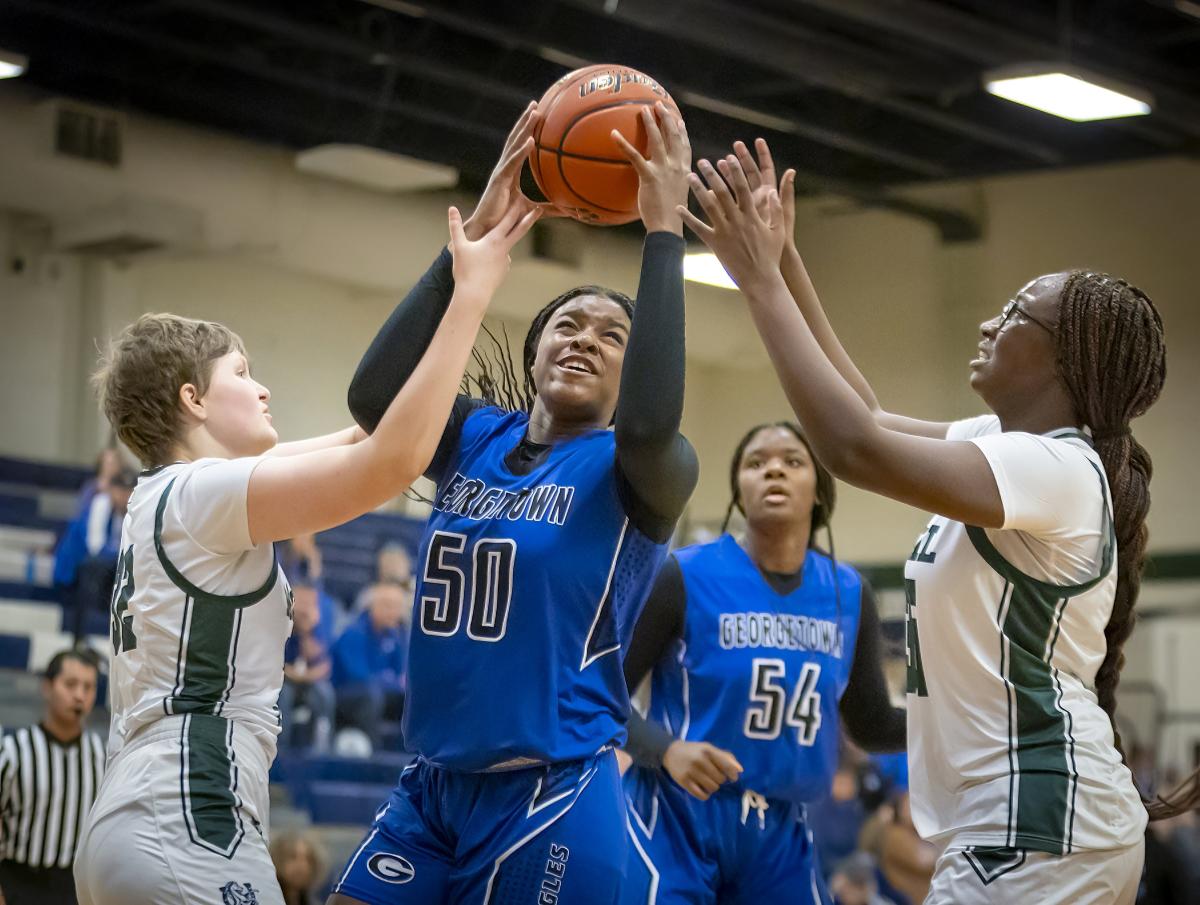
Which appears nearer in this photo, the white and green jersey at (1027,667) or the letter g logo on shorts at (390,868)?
the white and green jersey at (1027,667)

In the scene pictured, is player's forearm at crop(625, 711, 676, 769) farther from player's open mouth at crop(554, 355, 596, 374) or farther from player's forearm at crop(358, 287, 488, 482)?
player's forearm at crop(358, 287, 488, 482)

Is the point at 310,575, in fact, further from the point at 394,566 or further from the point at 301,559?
the point at 394,566

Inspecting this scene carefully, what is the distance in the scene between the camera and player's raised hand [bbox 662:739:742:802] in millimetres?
3873

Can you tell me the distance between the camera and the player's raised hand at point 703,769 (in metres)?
3.87

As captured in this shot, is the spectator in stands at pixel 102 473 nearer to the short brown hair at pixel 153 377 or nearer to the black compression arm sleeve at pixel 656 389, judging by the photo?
the short brown hair at pixel 153 377

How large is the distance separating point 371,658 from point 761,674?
6703 millimetres

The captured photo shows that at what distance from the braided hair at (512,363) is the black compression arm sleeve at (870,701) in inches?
51.8

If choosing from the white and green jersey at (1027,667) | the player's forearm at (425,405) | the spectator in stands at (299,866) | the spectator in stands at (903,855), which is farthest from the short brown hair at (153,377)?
the spectator in stands at (903,855)

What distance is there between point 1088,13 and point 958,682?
324 inches

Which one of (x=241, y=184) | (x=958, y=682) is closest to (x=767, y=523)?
(x=958, y=682)

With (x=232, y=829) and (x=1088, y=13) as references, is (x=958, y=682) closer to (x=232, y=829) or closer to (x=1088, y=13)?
(x=232, y=829)

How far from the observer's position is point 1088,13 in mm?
9984

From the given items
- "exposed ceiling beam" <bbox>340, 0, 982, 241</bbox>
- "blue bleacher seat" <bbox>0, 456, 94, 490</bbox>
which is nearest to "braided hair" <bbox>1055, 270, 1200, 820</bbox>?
"exposed ceiling beam" <bbox>340, 0, 982, 241</bbox>

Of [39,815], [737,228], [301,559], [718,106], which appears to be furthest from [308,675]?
[737,228]
